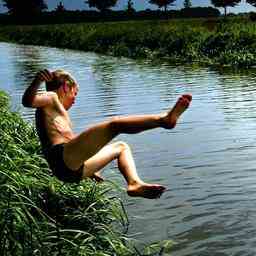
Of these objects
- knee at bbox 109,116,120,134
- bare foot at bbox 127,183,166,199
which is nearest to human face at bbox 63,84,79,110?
knee at bbox 109,116,120,134

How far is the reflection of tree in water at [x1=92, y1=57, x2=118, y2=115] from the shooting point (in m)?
23.6

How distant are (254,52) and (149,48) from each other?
15550mm

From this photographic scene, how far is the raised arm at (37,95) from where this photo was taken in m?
7.76

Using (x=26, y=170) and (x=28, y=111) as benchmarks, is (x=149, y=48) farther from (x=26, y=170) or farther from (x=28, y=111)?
(x=26, y=170)

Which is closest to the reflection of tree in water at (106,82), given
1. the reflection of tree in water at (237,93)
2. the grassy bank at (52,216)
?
the reflection of tree in water at (237,93)

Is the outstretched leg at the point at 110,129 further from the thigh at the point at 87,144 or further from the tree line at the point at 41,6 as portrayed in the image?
Answer: the tree line at the point at 41,6

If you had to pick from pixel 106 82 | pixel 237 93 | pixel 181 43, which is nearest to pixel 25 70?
pixel 106 82

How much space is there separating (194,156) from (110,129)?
7282mm

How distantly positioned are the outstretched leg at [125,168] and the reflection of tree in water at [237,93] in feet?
38.3

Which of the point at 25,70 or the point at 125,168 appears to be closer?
the point at 125,168

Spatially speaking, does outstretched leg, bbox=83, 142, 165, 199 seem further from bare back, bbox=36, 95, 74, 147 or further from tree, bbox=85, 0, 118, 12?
tree, bbox=85, 0, 118, 12

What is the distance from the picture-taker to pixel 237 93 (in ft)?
83.0

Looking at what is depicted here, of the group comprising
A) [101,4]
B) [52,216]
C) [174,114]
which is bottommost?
[52,216]

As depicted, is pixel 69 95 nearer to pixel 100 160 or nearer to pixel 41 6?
pixel 100 160
